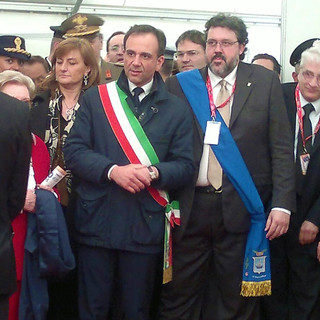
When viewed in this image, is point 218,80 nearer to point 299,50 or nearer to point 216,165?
point 216,165

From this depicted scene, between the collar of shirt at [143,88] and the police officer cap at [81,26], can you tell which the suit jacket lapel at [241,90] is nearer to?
the collar of shirt at [143,88]

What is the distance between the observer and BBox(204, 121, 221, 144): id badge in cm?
344

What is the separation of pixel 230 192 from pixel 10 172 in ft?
4.56

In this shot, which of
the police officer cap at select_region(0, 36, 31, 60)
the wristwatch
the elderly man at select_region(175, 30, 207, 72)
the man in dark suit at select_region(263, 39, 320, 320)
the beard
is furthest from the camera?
the elderly man at select_region(175, 30, 207, 72)

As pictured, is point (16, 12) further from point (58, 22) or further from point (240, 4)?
point (240, 4)

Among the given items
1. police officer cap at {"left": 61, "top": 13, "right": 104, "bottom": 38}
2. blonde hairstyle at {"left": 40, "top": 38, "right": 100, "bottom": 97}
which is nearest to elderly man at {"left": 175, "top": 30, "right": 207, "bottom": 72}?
police officer cap at {"left": 61, "top": 13, "right": 104, "bottom": 38}

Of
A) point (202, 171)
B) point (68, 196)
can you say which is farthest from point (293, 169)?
point (68, 196)

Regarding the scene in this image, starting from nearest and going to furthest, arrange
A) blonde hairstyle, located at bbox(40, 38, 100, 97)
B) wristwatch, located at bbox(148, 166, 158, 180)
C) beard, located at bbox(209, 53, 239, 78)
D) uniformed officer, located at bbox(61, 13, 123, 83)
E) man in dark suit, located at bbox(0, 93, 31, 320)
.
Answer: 1. man in dark suit, located at bbox(0, 93, 31, 320)
2. wristwatch, located at bbox(148, 166, 158, 180)
3. beard, located at bbox(209, 53, 239, 78)
4. blonde hairstyle, located at bbox(40, 38, 100, 97)
5. uniformed officer, located at bbox(61, 13, 123, 83)

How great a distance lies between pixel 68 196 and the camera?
366 centimetres

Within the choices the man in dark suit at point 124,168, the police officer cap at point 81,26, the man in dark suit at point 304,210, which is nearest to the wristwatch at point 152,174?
the man in dark suit at point 124,168

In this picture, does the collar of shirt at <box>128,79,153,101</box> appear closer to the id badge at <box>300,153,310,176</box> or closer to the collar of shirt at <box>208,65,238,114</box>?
the collar of shirt at <box>208,65,238,114</box>

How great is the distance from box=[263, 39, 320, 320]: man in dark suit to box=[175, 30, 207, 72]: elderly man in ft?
3.33

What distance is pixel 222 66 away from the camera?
3521 millimetres

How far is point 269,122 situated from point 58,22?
345cm
